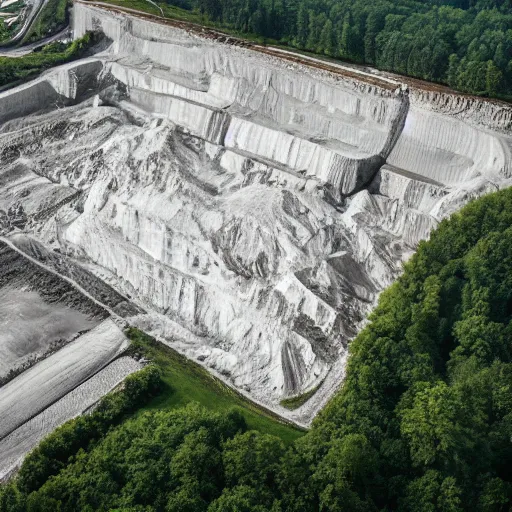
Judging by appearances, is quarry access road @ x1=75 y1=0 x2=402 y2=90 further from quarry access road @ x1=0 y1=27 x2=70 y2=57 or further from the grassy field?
the grassy field

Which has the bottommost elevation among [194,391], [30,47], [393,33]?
[194,391]

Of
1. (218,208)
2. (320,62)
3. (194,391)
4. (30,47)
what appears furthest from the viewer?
(30,47)

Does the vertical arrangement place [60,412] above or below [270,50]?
below

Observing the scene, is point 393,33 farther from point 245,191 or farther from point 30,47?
point 30,47

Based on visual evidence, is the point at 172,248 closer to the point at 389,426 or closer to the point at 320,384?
the point at 320,384

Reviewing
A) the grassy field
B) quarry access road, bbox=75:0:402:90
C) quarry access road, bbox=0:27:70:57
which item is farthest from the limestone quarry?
quarry access road, bbox=0:27:70:57

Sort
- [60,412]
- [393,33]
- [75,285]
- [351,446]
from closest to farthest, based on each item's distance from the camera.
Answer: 1. [351,446]
2. [60,412]
3. [75,285]
4. [393,33]

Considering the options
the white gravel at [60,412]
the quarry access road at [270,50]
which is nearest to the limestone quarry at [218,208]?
the white gravel at [60,412]

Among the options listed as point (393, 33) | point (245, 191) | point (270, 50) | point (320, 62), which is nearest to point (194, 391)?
point (245, 191)
